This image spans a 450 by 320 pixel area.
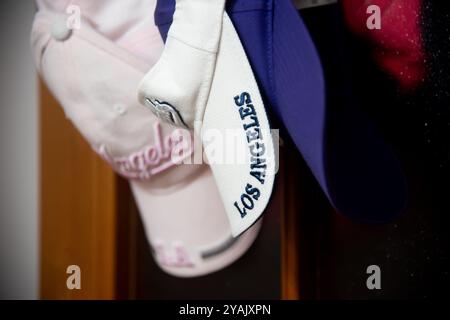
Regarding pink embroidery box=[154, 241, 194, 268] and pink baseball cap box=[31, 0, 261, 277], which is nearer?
pink baseball cap box=[31, 0, 261, 277]

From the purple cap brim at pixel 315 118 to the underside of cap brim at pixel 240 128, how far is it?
0.05 feet

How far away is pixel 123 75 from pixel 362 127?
1.01 ft

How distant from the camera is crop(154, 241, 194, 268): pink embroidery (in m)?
0.86

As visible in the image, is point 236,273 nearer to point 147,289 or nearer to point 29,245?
point 147,289

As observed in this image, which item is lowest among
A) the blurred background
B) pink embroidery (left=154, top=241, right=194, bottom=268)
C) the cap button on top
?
pink embroidery (left=154, top=241, right=194, bottom=268)

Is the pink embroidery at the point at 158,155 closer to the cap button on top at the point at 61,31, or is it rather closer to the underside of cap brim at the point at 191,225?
the underside of cap brim at the point at 191,225

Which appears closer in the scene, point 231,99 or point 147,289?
point 231,99

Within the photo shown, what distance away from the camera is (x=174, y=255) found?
2.85 ft

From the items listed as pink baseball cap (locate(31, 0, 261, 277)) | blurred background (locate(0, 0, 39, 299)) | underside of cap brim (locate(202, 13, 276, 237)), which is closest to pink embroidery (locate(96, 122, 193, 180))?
pink baseball cap (locate(31, 0, 261, 277))

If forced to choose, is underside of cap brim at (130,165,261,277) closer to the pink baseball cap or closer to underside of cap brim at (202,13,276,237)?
the pink baseball cap

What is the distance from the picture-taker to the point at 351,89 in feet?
2.13

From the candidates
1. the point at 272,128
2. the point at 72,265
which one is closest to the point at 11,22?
the point at 72,265

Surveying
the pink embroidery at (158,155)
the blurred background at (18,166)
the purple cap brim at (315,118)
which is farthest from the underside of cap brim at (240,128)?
the blurred background at (18,166)

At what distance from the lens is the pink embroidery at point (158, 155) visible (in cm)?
78
